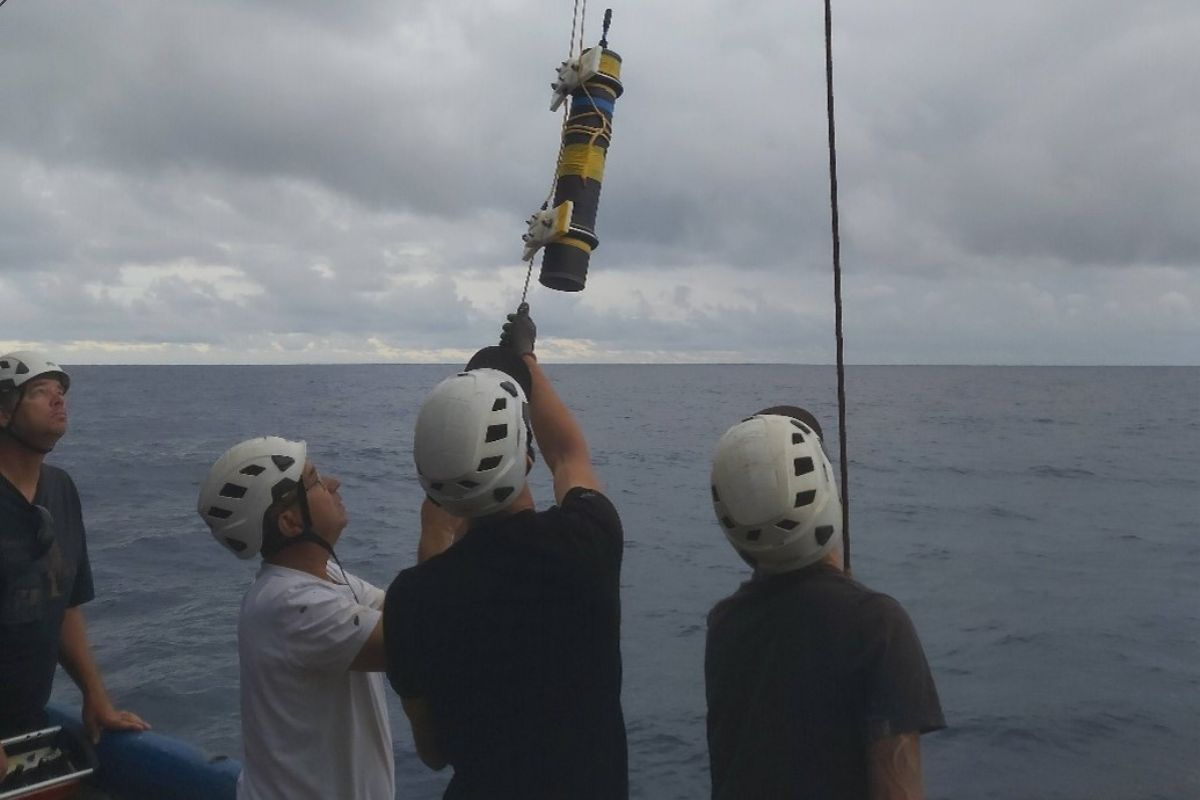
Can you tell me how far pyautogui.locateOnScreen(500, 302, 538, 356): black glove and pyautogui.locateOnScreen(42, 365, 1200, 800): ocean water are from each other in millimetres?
6573

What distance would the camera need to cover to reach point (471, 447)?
2209mm

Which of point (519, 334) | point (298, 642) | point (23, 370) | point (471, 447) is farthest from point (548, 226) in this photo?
point (23, 370)

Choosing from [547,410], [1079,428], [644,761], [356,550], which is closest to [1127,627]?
[644,761]

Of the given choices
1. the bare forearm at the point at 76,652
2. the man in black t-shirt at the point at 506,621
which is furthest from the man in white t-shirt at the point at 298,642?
the bare forearm at the point at 76,652

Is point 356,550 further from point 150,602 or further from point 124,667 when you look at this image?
point 124,667

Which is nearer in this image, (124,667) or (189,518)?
(124,667)

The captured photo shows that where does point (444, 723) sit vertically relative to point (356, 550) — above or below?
above

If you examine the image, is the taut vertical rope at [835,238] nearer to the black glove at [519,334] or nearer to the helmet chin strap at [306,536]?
the black glove at [519,334]

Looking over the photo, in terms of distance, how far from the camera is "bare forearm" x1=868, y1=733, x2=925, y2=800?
2025 mm

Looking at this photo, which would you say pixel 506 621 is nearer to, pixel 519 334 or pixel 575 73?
pixel 519 334

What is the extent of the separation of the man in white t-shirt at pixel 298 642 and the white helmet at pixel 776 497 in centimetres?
91

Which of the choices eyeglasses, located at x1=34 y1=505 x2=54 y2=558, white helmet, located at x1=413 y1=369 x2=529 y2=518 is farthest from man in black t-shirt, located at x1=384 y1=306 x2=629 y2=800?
eyeglasses, located at x1=34 y1=505 x2=54 y2=558

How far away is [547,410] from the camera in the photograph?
2621 millimetres

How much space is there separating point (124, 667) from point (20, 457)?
8.17 m
